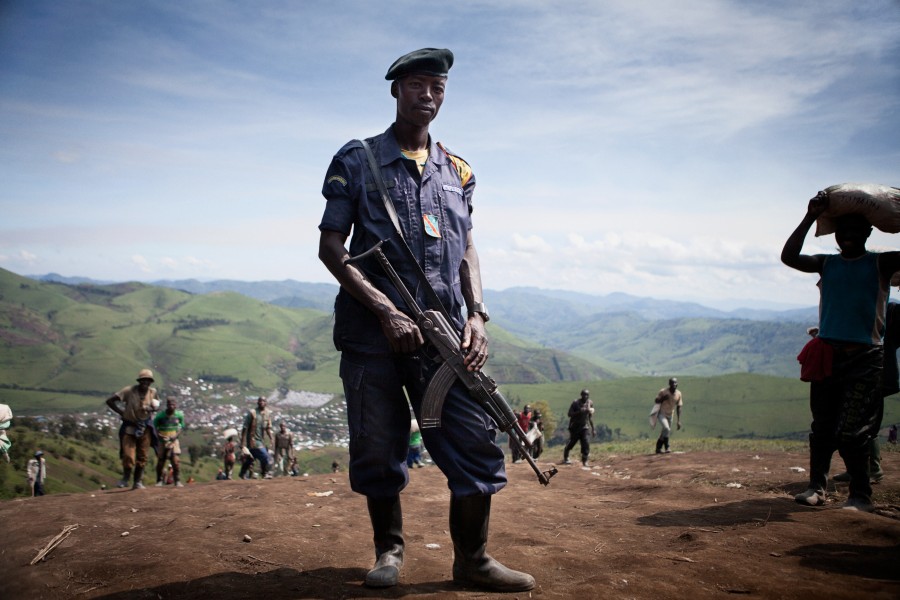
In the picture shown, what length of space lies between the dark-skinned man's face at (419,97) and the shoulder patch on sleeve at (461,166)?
355mm

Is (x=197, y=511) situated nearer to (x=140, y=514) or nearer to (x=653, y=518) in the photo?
(x=140, y=514)

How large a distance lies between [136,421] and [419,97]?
1146 centimetres

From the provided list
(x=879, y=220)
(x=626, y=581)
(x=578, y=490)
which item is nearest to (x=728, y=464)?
(x=578, y=490)

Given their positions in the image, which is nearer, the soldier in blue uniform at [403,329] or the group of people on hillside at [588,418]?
the soldier in blue uniform at [403,329]

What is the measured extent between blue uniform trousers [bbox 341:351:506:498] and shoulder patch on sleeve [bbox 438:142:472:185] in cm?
143

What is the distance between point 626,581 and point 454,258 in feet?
8.03

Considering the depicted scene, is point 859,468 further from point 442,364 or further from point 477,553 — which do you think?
point 442,364

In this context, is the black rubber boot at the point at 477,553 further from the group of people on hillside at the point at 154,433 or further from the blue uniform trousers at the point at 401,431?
the group of people on hillside at the point at 154,433

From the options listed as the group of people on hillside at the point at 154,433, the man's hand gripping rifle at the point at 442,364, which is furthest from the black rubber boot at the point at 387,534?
the group of people on hillside at the point at 154,433

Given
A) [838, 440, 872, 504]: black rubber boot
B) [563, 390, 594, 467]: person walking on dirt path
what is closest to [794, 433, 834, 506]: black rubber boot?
[838, 440, 872, 504]: black rubber boot

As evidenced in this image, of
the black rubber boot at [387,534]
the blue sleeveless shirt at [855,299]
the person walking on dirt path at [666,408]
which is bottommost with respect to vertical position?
the person walking on dirt path at [666,408]

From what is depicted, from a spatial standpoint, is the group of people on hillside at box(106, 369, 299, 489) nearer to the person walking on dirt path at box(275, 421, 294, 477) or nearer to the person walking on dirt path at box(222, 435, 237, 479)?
the person walking on dirt path at box(222, 435, 237, 479)

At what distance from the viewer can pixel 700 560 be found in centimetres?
448

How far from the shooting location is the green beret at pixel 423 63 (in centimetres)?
398
